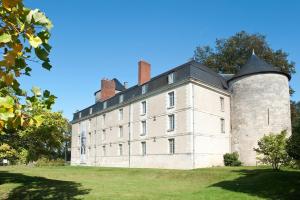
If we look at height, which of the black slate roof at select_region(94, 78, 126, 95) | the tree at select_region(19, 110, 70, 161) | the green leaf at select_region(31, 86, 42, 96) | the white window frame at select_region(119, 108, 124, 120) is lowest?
the tree at select_region(19, 110, 70, 161)

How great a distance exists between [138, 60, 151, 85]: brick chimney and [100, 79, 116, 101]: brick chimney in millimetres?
11455

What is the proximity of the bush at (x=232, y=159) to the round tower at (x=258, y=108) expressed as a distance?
0.55 metres

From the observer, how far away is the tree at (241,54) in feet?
146

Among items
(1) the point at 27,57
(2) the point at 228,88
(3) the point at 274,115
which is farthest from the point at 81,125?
(1) the point at 27,57

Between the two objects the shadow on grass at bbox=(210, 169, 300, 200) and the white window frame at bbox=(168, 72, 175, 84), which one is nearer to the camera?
the shadow on grass at bbox=(210, 169, 300, 200)

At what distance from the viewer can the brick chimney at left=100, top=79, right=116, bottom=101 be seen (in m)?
49.7

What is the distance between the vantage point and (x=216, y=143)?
31.8 metres

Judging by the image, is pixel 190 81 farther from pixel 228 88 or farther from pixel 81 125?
pixel 81 125

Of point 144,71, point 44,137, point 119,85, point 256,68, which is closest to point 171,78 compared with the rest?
point 144,71

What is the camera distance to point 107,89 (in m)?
50.0

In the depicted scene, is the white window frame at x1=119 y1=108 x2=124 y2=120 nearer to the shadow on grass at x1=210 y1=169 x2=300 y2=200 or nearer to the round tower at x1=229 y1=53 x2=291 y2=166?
the round tower at x1=229 y1=53 x2=291 y2=166

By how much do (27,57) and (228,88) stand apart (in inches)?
1293

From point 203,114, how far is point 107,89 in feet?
73.4

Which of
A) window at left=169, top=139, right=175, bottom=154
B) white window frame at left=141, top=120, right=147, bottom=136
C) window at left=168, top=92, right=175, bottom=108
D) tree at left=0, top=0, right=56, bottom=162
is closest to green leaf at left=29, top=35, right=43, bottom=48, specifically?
tree at left=0, top=0, right=56, bottom=162
